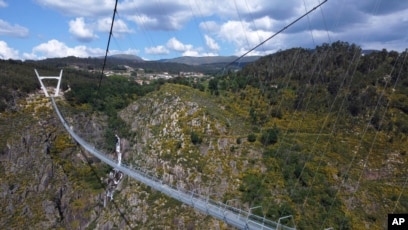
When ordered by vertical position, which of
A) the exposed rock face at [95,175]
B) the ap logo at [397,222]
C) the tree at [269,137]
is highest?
the ap logo at [397,222]

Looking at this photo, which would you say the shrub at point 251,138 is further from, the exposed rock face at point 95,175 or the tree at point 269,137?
the exposed rock face at point 95,175

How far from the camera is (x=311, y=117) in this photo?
39.7 metres

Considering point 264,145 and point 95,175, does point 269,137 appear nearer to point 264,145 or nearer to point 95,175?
point 264,145

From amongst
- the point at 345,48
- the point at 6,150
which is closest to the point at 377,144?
the point at 345,48

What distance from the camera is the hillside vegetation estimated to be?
2883 centimetres

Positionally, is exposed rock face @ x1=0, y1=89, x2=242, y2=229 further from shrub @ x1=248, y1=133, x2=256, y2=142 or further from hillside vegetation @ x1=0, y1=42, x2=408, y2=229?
shrub @ x1=248, y1=133, x2=256, y2=142

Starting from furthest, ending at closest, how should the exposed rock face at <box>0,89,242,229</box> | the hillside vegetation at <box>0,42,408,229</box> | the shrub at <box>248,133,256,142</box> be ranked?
the shrub at <box>248,133,256,142</box> < the exposed rock face at <box>0,89,242,229</box> < the hillside vegetation at <box>0,42,408,229</box>

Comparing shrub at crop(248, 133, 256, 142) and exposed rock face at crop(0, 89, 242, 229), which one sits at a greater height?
shrub at crop(248, 133, 256, 142)

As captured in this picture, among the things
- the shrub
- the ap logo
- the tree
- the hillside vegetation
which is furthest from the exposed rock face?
the ap logo

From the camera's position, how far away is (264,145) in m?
34.7

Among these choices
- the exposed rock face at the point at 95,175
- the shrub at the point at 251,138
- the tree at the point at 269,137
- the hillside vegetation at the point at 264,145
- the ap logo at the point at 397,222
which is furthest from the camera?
the tree at the point at 269,137

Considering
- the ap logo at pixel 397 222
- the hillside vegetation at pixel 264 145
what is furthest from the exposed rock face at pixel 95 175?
the ap logo at pixel 397 222

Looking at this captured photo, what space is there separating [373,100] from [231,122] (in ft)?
47.0

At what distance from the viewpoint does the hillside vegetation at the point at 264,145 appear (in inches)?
1135
